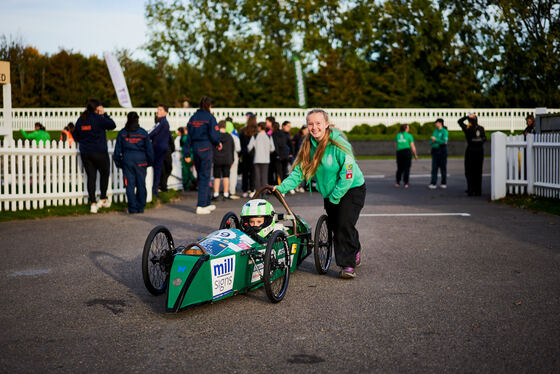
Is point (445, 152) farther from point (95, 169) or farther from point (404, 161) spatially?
point (95, 169)

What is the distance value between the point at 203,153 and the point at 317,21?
43.6 metres

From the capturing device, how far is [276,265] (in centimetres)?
574

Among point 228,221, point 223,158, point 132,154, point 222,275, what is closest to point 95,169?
point 132,154

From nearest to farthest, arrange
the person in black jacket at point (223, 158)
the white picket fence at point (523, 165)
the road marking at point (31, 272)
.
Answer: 1. the road marking at point (31, 272)
2. the white picket fence at point (523, 165)
3. the person in black jacket at point (223, 158)

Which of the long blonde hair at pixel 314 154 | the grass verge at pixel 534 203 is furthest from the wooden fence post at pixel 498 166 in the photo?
the long blonde hair at pixel 314 154

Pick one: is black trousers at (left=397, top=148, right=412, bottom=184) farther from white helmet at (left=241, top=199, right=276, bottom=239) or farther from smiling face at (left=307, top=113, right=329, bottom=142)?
white helmet at (left=241, top=199, right=276, bottom=239)

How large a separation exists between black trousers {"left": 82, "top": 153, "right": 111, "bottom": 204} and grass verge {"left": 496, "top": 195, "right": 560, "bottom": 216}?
847 centimetres

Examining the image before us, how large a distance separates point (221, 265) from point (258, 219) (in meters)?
1.27

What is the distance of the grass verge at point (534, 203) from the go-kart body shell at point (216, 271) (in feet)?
25.9

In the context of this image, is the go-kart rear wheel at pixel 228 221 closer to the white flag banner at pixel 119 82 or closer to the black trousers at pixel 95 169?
the black trousers at pixel 95 169

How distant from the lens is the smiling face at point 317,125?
640 centimetres

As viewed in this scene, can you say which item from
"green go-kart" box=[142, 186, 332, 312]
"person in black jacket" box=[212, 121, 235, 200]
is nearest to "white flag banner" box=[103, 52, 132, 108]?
"person in black jacket" box=[212, 121, 235, 200]

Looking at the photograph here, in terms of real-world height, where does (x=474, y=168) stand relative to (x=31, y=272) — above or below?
above

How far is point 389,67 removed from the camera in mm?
52719
